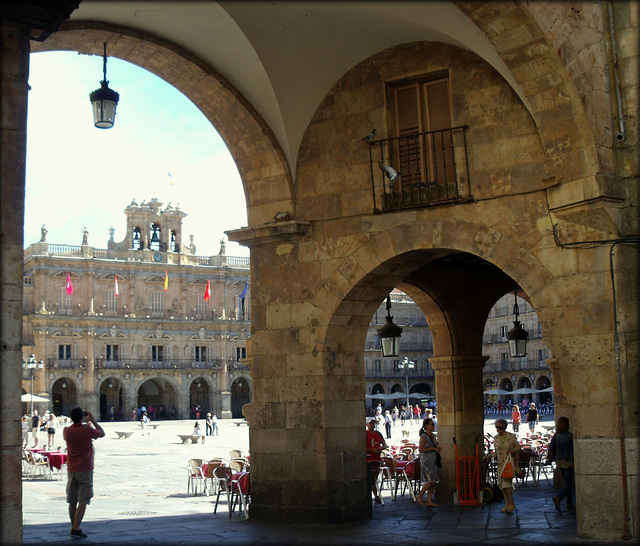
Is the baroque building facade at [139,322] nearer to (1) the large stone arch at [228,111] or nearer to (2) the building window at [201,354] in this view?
(2) the building window at [201,354]

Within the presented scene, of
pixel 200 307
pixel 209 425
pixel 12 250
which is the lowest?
pixel 209 425

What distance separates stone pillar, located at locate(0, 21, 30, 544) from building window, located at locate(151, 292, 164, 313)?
5875 cm

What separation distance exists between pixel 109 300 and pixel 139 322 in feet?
8.94

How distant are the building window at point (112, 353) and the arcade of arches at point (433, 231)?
5214cm

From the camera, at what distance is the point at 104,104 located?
327 inches

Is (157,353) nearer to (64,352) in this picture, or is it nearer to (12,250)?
(64,352)

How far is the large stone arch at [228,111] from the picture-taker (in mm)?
9133

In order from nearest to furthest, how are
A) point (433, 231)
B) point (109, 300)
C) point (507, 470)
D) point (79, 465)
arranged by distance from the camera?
1. point (79, 465)
2. point (433, 231)
3. point (507, 470)
4. point (109, 300)

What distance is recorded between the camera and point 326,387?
9.19m

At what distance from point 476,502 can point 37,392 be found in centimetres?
4945

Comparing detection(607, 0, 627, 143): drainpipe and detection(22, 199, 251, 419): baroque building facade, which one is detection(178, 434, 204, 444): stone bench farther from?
detection(22, 199, 251, 419): baroque building facade

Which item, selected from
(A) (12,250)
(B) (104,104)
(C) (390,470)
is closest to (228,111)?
(B) (104,104)

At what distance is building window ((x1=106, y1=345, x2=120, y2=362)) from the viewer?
6059 cm

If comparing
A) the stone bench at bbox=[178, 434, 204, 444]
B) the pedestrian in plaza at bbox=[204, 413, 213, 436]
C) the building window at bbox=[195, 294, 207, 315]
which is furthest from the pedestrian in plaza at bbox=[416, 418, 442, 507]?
the building window at bbox=[195, 294, 207, 315]
